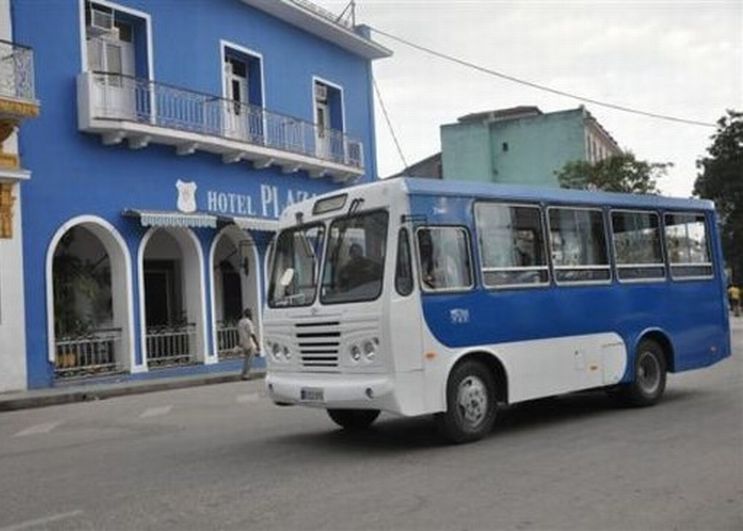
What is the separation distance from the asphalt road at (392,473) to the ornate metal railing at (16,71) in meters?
7.75

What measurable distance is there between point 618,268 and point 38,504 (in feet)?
23.6

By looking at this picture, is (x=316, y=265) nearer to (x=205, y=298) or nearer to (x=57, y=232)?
(x=57, y=232)

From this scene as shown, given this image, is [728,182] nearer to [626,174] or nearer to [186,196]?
[626,174]

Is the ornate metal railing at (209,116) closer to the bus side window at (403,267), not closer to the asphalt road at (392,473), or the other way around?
the asphalt road at (392,473)

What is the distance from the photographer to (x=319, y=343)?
30.8 feet

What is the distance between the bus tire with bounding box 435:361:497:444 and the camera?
30.2ft

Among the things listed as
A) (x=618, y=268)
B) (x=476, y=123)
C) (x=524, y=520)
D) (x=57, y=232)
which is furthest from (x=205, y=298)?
(x=476, y=123)

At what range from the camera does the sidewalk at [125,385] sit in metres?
16.9

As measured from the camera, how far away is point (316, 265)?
9680 mm

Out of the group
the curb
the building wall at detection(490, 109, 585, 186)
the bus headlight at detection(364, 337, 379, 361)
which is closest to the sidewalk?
the curb

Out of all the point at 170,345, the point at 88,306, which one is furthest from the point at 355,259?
the point at 170,345

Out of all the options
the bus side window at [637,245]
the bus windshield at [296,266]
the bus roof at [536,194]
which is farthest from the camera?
the bus side window at [637,245]

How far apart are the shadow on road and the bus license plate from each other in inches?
22.6

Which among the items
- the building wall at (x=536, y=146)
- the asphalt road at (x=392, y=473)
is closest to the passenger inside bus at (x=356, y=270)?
the asphalt road at (x=392, y=473)
